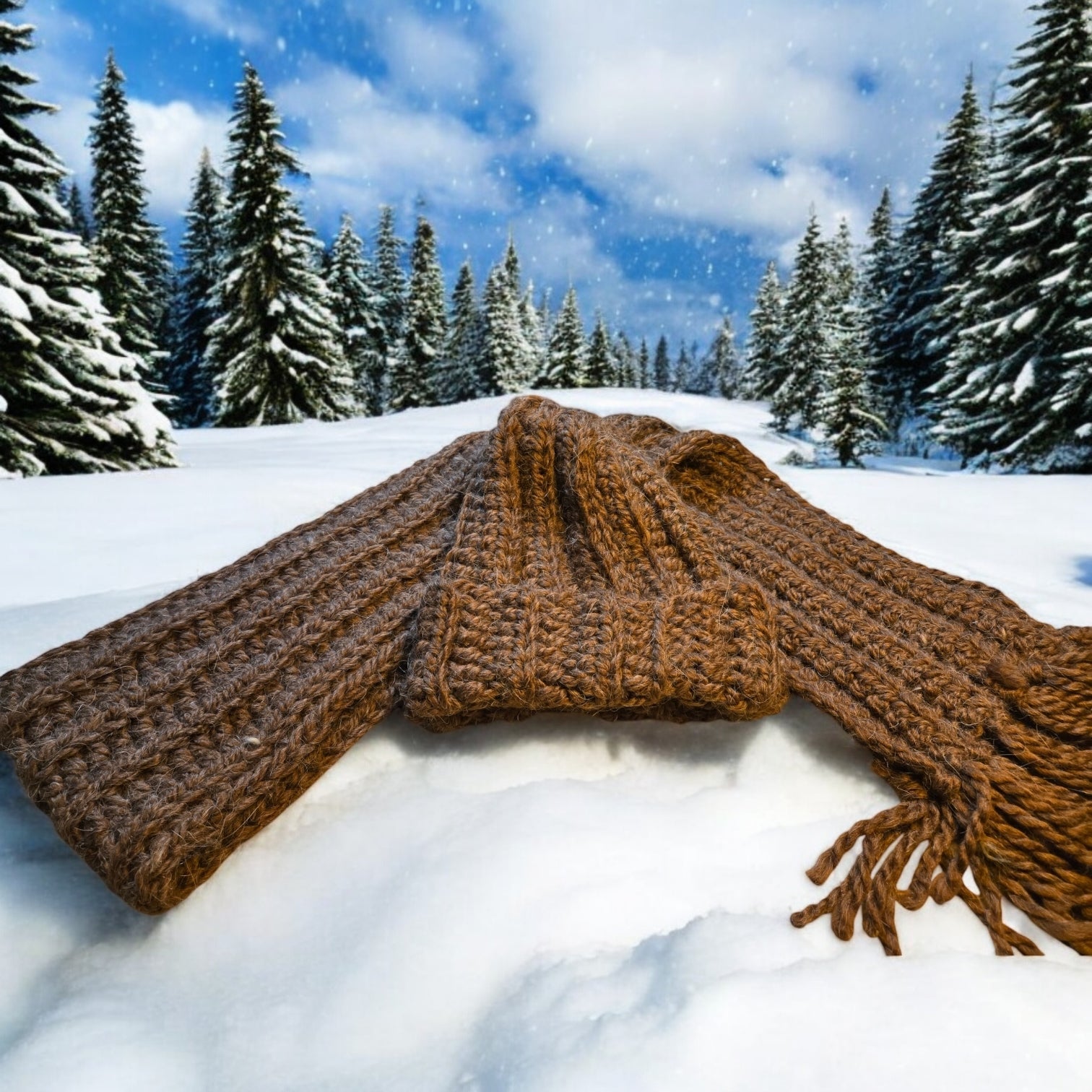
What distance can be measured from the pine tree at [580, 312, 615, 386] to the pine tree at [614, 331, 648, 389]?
11594mm

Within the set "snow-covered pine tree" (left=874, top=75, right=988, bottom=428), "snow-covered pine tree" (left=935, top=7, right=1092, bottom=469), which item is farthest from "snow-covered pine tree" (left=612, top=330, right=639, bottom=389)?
"snow-covered pine tree" (left=935, top=7, right=1092, bottom=469)

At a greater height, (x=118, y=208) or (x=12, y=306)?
(x=118, y=208)

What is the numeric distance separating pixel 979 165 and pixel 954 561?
23097 mm

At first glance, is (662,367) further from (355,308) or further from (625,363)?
(355,308)

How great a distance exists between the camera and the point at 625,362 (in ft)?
167

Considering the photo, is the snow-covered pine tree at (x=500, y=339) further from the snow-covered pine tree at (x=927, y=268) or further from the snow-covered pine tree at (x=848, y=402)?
the snow-covered pine tree at (x=848, y=402)

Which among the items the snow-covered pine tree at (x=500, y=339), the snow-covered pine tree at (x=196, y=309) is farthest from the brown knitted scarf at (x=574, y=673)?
the snow-covered pine tree at (x=500, y=339)

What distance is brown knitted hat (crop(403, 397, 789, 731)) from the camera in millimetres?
978

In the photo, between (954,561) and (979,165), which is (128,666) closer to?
(954,561)

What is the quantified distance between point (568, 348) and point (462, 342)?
5.17 metres

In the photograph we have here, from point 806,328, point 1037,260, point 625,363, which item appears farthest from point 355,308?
point 625,363

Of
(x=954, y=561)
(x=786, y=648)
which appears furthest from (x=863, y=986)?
(x=954, y=561)

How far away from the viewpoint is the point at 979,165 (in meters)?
19.3

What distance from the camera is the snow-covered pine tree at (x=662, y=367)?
2562 inches
